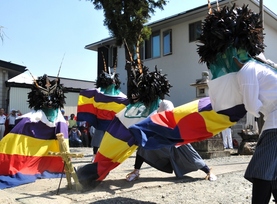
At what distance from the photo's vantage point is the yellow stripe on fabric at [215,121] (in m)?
3.56

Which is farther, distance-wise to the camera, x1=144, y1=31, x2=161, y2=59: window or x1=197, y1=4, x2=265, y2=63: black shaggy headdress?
x1=144, y1=31, x2=161, y2=59: window

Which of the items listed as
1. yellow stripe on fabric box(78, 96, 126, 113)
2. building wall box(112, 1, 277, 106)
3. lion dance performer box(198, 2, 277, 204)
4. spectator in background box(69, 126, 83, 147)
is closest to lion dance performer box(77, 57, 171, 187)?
yellow stripe on fabric box(78, 96, 126, 113)

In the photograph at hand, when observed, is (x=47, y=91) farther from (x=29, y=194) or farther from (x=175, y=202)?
(x=175, y=202)

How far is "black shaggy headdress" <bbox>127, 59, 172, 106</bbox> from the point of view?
5.56m

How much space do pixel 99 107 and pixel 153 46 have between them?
11399 millimetres

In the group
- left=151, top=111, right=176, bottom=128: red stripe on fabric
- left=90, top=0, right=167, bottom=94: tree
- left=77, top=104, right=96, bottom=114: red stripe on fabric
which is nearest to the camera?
left=151, top=111, right=176, bottom=128: red stripe on fabric

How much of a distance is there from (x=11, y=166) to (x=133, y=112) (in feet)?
7.69

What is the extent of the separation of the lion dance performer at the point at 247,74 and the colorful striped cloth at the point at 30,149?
3.70 meters

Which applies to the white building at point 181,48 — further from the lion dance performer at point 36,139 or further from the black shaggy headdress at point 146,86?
the black shaggy headdress at point 146,86

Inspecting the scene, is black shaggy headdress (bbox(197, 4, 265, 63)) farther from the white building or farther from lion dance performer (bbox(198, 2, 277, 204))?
the white building

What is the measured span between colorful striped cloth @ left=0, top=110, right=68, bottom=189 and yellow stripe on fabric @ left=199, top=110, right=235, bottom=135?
3.32 m

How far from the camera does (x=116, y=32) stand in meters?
13.8

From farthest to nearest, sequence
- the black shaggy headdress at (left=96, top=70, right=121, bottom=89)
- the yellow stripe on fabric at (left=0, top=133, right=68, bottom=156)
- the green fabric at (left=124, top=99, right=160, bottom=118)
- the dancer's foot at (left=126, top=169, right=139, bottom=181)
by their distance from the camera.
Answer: the black shaggy headdress at (left=96, top=70, right=121, bottom=89) < the yellow stripe on fabric at (left=0, top=133, right=68, bottom=156) < the dancer's foot at (left=126, top=169, right=139, bottom=181) < the green fabric at (left=124, top=99, right=160, bottom=118)

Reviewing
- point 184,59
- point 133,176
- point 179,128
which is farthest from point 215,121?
point 184,59
